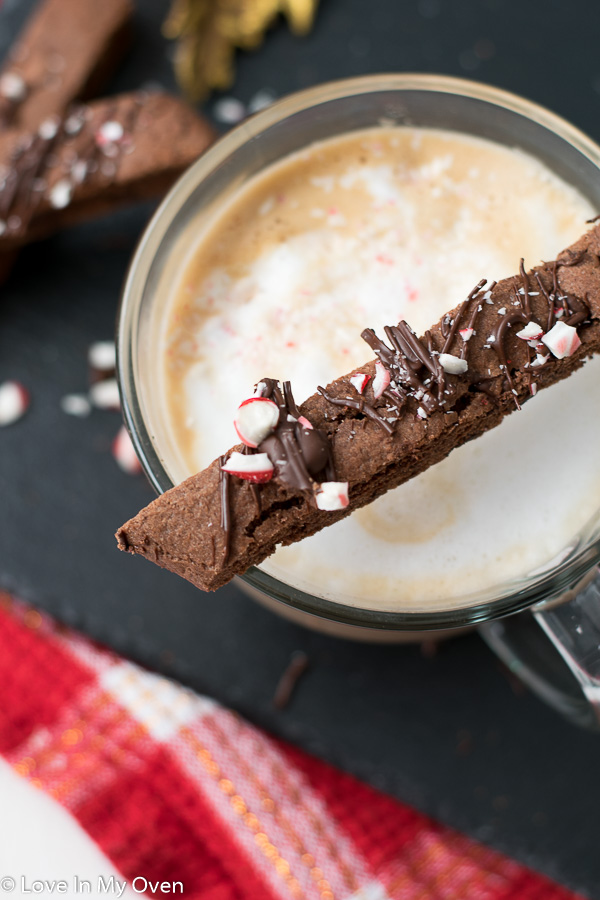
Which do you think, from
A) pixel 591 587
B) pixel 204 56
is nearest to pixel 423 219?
pixel 591 587

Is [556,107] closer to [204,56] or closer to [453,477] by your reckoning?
[204,56]

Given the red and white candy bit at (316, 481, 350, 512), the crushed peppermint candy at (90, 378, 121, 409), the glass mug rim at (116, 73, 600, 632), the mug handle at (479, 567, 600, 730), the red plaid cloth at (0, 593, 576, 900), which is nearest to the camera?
the red and white candy bit at (316, 481, 350, 512)

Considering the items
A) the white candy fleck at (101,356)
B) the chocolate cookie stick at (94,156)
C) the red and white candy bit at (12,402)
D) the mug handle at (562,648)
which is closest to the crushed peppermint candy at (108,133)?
the chocolate cookie stick at (94,156)

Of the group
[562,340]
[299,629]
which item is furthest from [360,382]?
[299,629]

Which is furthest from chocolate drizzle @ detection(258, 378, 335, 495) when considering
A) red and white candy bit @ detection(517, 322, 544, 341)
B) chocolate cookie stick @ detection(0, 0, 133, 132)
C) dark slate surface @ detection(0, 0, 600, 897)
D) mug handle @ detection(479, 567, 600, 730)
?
chocolate cookie stick @ detection(0, 0, 133, 132)

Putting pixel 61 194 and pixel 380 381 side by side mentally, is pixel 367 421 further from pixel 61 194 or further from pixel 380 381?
pixel 61 194

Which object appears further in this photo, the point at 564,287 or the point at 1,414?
the point at 1,414

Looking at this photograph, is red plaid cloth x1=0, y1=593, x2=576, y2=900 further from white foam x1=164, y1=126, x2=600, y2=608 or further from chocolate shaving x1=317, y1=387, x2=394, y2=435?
chocolate shaving x1=317, y1=387, x2=394, y2=435
